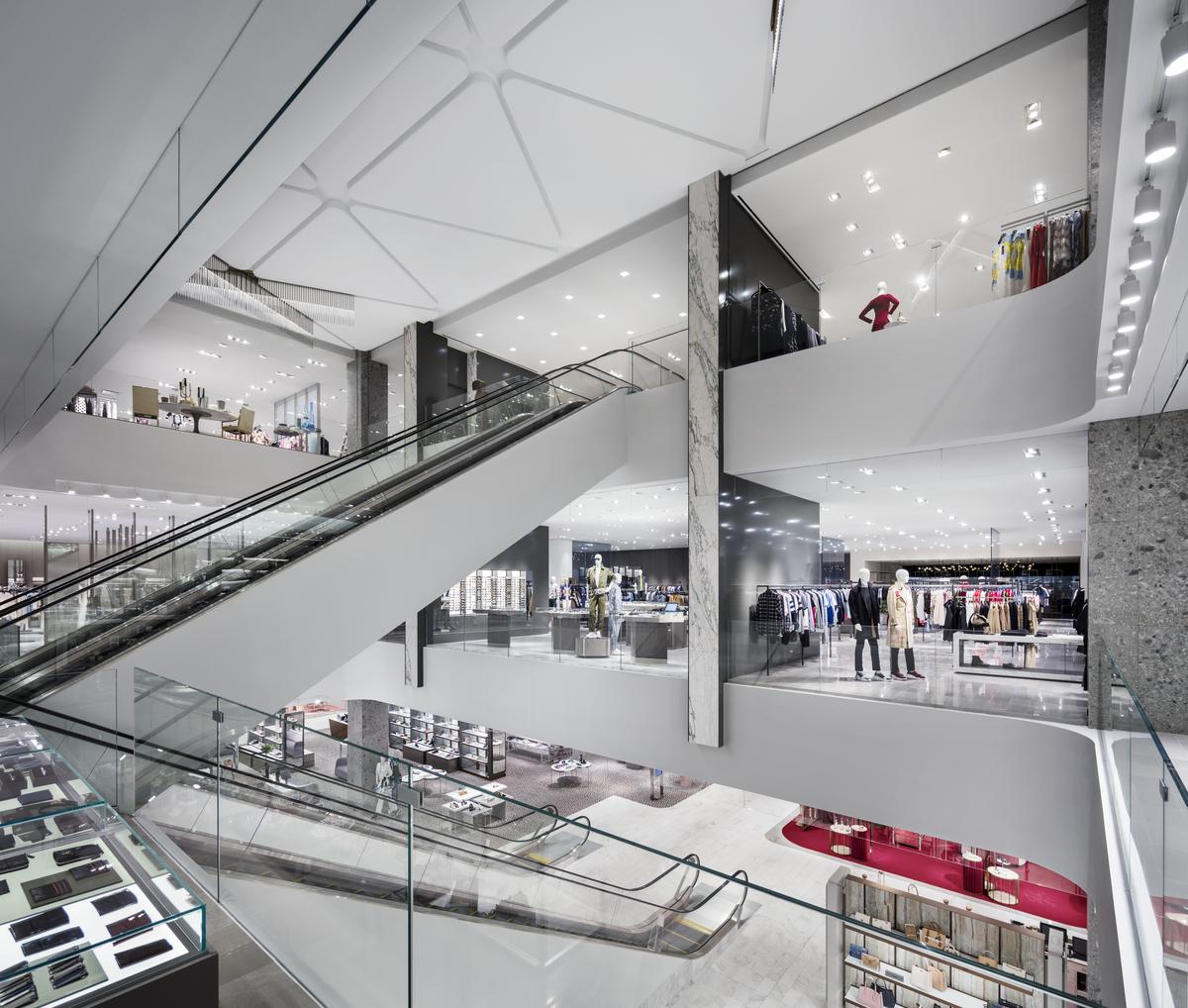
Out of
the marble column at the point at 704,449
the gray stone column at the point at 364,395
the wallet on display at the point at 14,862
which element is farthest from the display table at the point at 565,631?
the wallet on display at the point at 14,862

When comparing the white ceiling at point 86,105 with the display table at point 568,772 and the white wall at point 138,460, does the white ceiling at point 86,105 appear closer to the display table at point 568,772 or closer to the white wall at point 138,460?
the white wall at point 138,460

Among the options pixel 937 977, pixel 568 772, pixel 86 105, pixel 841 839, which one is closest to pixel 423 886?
pixel 937 977

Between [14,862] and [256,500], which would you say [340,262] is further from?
[14,862]

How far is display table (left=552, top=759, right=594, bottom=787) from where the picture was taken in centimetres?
1786

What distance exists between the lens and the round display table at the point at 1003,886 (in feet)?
36.4

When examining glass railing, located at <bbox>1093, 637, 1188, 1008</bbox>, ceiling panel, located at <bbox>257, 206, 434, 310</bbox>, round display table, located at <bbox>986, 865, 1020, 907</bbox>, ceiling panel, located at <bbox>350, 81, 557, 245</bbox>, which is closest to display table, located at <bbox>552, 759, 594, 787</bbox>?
round display table, located at <bbox>986, 865, 1020, 907</bbox>

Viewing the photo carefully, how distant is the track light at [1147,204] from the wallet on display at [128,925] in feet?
15.3

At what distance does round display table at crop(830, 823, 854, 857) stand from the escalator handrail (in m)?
10.3

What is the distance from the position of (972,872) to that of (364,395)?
16473 mm

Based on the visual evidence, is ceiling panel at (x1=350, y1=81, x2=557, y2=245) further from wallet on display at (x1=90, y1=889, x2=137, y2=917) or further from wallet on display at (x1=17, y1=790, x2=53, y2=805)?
wallet on display at (x1=90, y1=889, x2=137, y2=917)

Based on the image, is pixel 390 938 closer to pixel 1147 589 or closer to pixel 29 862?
pixel 29 862

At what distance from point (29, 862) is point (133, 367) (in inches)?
694

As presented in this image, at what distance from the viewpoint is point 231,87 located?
2740 millimetres

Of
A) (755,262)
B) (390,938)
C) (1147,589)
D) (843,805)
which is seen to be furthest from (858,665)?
(390,938)
